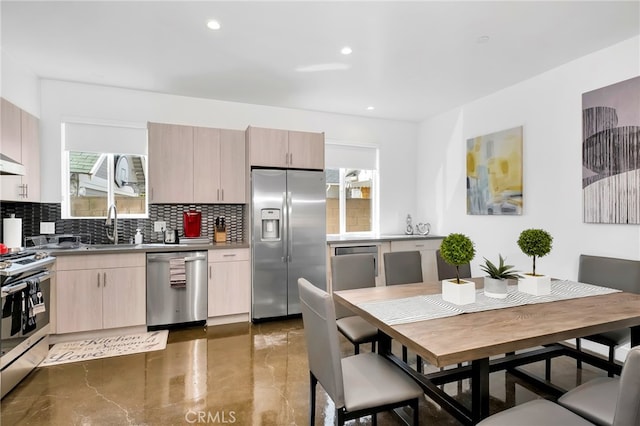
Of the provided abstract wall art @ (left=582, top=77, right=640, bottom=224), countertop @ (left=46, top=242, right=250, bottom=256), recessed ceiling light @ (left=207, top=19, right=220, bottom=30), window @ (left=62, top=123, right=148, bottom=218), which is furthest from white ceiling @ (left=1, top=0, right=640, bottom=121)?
countertop @ (left=46, top=242, right=250, bottom=256)

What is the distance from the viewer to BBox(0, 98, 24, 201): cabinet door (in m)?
2.80

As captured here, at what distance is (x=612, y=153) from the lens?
2840 millimetres

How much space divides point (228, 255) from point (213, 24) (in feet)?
7.68

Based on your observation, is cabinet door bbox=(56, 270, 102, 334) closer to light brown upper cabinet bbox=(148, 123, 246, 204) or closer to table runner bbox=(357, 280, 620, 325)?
light brown upper cabinet bbox=(148, 123, 246, 204)

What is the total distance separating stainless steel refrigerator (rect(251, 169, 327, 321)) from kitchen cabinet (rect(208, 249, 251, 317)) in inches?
4.3

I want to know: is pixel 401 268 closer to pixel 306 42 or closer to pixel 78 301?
pixel 306 42

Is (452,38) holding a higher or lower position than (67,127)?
higher

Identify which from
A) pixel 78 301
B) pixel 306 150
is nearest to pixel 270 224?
pixel 306 150

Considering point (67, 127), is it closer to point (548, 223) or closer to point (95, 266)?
point (95, 266)

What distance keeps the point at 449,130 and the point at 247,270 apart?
3.45 meters

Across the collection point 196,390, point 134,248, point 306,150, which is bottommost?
point 196,390

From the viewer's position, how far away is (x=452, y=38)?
278 cm

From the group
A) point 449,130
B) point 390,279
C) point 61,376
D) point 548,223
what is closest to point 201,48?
point 390,279

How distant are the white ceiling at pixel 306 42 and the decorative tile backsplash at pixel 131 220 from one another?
56.4 inches
